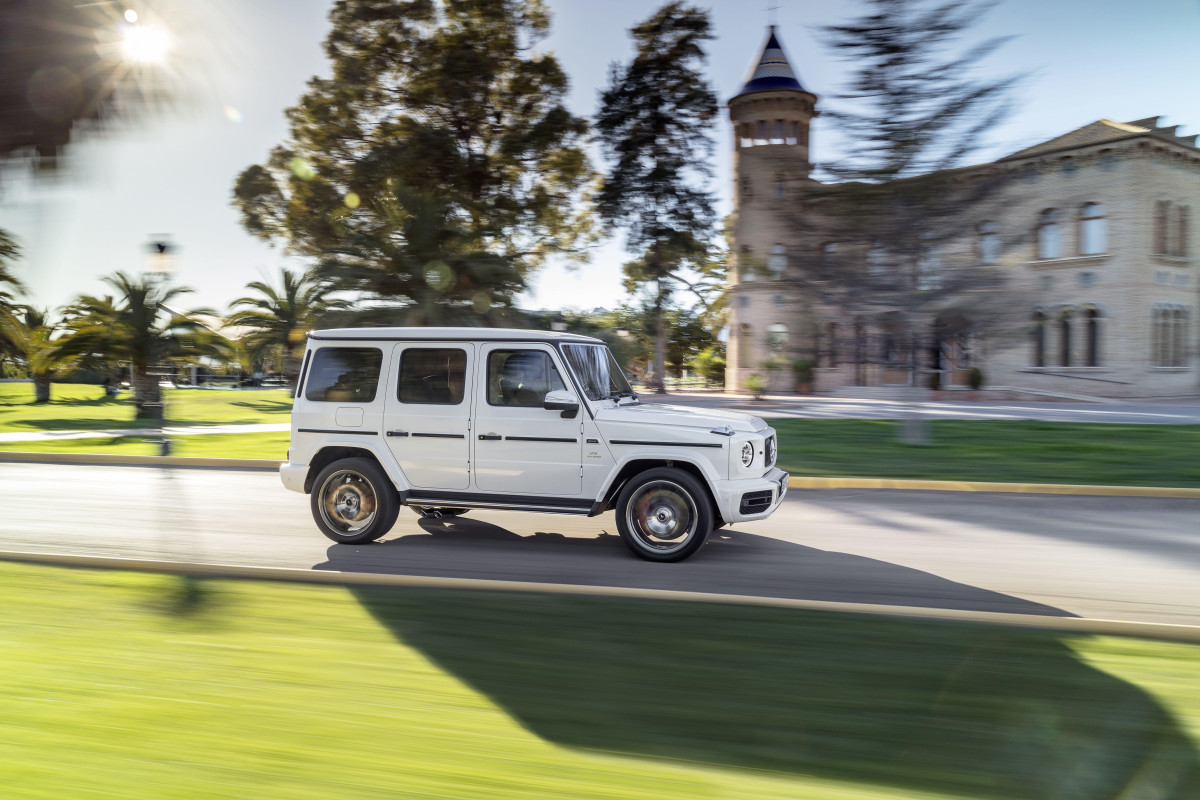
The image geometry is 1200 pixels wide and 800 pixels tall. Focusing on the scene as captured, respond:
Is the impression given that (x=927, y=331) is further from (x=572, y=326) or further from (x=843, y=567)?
(x=572, y=326)

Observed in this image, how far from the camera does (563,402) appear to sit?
23.2 ft

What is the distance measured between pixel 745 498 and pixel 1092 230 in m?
33.5

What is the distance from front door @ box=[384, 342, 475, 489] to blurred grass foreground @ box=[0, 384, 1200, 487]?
22.5 feet

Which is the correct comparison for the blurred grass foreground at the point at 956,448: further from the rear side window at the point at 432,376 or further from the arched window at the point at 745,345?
the arched window at the point at 745,345

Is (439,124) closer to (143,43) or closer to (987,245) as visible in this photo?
(987,245)

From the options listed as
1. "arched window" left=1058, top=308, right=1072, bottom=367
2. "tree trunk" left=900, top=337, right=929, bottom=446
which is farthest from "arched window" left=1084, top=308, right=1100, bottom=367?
"tree trunk" left=900, top=337, right=929, bottom=446

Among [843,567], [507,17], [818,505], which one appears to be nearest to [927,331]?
[818,505]

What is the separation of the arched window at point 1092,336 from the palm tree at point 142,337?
33.4 metres

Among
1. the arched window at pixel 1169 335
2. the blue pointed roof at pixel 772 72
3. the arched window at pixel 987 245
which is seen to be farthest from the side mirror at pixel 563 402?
the blue pointed roof at pixel 772 72

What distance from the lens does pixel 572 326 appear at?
28.2 meters

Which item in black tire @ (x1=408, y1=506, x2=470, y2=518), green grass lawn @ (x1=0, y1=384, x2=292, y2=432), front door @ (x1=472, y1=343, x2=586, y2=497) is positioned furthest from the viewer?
green grass lawn @ (x1=0, y1=384, x2=292, y2=432)

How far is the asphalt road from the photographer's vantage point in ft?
20.8

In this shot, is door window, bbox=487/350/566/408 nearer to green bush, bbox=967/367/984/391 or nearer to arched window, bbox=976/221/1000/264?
arched window, bbox=976/221/1000/264

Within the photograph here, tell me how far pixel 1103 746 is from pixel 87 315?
3653cm
